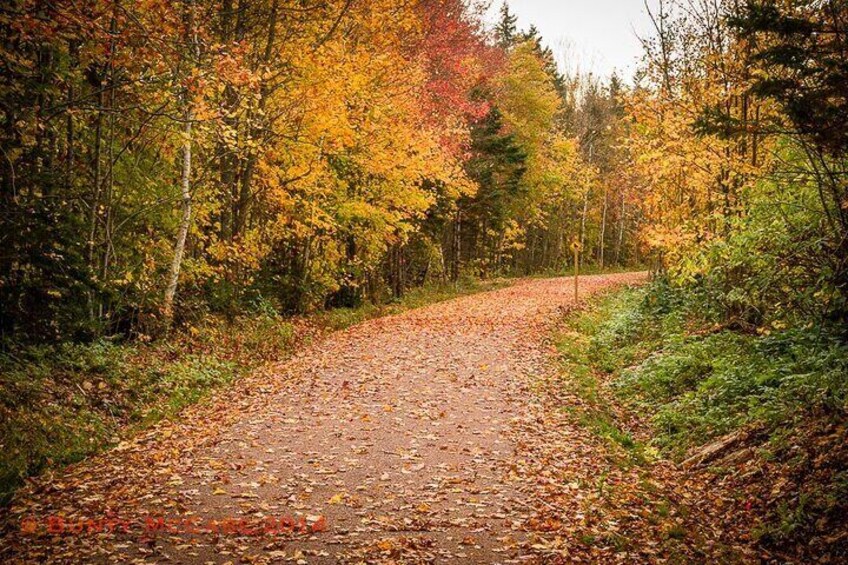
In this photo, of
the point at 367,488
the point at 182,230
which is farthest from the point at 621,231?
the point at 367,488

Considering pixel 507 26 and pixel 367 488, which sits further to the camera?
pixel 507 26

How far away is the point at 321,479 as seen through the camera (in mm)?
7172

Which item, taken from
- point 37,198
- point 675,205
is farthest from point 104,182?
point 675,205

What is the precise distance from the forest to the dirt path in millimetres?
393

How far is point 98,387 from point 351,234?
11.1m

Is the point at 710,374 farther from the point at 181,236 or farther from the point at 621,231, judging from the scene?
the point at 621,231

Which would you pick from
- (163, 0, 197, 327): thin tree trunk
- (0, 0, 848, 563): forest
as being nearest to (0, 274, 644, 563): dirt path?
(0, 0, 848, 563): forest

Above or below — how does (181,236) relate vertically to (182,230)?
below

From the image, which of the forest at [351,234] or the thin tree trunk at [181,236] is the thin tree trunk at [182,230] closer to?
the thin tree trunk at [181,236]

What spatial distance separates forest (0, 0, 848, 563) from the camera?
6625mm

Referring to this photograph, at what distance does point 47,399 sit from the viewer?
819 centimetres

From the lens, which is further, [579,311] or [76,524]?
[579,311]

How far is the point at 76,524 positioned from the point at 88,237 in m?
6.35

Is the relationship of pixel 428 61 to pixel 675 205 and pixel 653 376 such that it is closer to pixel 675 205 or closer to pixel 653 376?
pixel 675 205
